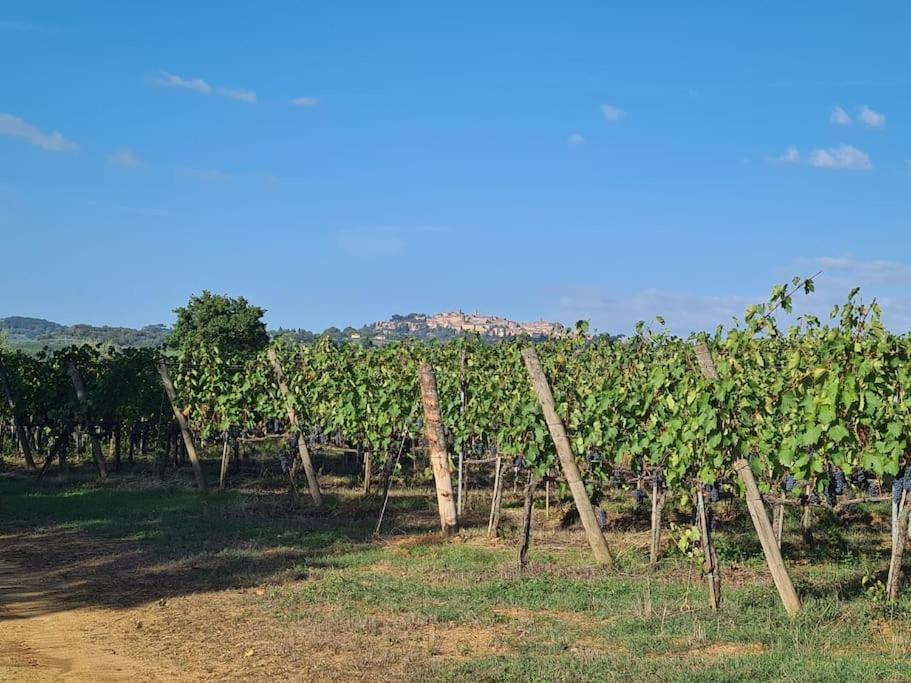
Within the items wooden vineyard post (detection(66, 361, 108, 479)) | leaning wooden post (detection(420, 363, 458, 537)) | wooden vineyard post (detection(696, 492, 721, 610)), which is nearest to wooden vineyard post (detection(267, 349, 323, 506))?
leaning wooden post (detection(420, 363, 458, 537))

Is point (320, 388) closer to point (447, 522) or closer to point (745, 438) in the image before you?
point (447, 522)

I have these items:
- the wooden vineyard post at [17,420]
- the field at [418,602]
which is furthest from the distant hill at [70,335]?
the field at [418,602]

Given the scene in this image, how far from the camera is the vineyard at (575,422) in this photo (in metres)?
7.63

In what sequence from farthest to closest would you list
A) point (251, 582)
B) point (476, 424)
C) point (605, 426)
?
point (476, 424) < point (605, 426) < point (251, 582)

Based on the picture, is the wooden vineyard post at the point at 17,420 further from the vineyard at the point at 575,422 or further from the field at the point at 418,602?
the field at the point at 418,602

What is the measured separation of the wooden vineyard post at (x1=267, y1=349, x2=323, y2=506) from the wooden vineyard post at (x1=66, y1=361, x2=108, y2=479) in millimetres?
4257

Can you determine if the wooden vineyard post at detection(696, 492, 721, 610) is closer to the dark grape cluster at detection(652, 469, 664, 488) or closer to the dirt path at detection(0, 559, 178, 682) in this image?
the dark grape cluster at detection(652, 469, 664, 488)

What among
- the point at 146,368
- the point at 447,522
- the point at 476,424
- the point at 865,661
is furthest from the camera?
the point at 146,368

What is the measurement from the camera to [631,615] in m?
7.61

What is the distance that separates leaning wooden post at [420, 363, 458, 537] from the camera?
11898mm

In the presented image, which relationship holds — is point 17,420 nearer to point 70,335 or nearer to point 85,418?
point 85,418

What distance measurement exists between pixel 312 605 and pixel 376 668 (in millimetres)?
2058

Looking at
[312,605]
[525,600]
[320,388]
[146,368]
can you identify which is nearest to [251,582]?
[312,605]

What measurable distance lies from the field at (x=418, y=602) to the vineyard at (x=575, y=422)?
277 mm
